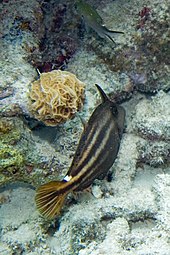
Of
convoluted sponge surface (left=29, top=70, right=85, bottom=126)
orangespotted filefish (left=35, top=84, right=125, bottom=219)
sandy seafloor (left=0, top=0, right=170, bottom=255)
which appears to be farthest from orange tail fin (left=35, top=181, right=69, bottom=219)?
convoluted sponge surface (left=29, top=70, right=85, bottom=126)

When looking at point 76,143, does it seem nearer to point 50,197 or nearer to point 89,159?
point 89,159

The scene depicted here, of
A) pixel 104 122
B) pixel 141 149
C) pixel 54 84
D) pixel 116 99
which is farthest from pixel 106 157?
pixel 116 99

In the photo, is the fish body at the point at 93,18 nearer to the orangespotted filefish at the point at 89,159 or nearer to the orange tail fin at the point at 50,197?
the orangespotted filefish at the point at 89,159

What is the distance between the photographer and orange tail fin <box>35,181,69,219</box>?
2.59 meters

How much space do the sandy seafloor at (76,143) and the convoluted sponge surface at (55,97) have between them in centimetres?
13

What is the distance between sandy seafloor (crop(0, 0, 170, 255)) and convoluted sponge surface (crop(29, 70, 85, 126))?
0.41ft

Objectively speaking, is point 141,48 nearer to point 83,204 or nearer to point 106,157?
point 106,157

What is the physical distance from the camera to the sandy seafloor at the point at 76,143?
2.89m

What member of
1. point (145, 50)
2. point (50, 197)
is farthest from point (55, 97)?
point (145, 50)

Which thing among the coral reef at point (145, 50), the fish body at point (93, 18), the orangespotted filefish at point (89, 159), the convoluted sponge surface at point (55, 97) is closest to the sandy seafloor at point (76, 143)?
the coral reef at point (145, 50)

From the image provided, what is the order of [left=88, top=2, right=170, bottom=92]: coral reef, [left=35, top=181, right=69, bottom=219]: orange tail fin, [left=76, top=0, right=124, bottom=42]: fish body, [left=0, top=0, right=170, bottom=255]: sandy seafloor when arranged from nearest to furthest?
[left=35, top=181, right=69, bottom=219]: orange tail fin, [left=0, top=0, right=170, bottom=255]: sandy seafloor, [left=76, top=0, right=124, bottom=42]: fish body, [left=88, top=2, right=170, bottom=92]: coral reef

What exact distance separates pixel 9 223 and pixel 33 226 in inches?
9.8

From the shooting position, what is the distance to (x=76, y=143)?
3.46m

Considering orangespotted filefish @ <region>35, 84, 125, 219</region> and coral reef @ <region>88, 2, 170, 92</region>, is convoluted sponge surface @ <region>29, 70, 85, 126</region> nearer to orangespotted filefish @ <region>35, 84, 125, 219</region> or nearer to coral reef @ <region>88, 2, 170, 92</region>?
orangespotted filefish @ <region>35, 84, 125, 219</region>
